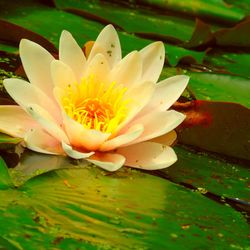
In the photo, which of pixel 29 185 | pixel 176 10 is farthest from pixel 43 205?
pixel 176 10

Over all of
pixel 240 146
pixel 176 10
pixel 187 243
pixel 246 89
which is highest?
pixel 176 10

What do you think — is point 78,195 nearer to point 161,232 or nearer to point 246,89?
point 161,232

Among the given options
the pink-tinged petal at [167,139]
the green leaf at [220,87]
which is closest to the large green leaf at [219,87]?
the green leaf at [220,87]

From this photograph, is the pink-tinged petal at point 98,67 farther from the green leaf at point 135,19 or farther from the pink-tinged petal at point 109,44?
the green leaf at point 135,19

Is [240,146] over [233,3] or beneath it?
beneath

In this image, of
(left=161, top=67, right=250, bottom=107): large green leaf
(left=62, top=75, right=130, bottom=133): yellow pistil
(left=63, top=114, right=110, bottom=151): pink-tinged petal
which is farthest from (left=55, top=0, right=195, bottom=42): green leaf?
(left=63, top=114, right=110, bottom=151): pink-tinged petal

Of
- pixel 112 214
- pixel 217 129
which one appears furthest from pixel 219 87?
pixel 112 214

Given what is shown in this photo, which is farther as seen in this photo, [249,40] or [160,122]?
[249,40]
